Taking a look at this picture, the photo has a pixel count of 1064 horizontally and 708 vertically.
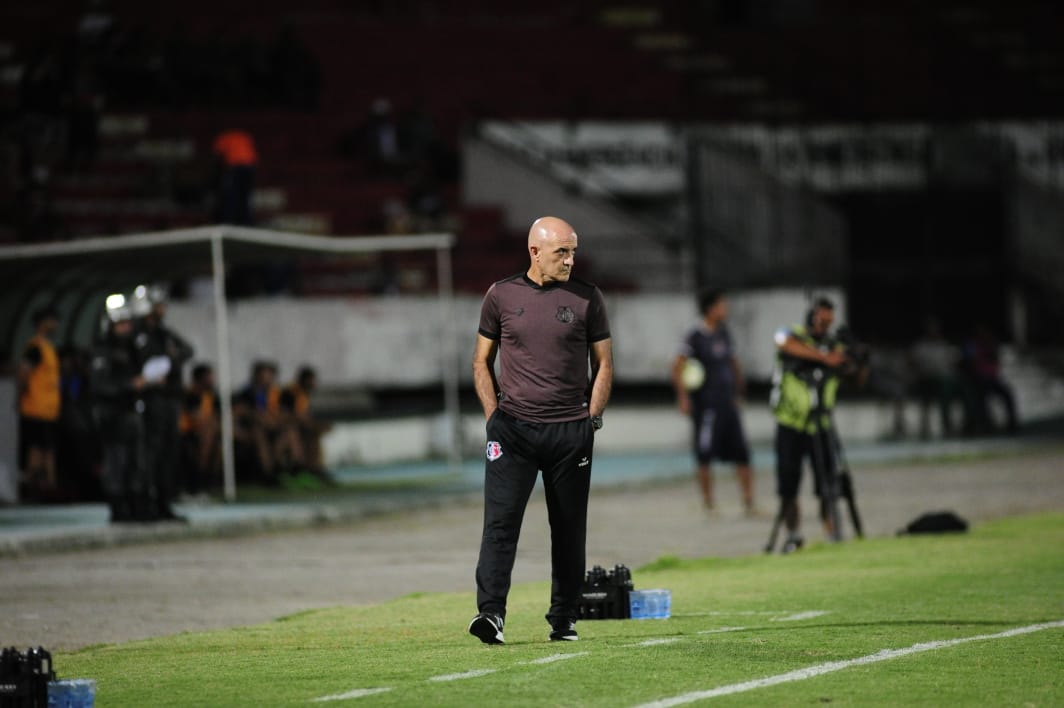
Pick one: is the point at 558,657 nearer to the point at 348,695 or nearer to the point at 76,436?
the point at 348,695

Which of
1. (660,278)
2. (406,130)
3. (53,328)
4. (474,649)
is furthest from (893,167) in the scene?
(474,649)

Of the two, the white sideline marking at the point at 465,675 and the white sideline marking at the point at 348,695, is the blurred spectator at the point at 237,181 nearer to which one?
the white sideline marking at the point at 465,675

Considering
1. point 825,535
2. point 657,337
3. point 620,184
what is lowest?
point 825,535

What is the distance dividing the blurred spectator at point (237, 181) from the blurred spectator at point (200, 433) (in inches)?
169

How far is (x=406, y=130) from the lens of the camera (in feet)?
109

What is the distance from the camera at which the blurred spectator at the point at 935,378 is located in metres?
31.2

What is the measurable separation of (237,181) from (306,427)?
4.18 metres

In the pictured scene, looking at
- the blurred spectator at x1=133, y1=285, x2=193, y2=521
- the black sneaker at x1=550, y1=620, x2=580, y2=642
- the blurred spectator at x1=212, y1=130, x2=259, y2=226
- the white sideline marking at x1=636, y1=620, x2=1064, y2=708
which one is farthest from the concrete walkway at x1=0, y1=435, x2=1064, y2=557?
the white sideline marking at x1=636, y1=620, x2=1064, y2=708

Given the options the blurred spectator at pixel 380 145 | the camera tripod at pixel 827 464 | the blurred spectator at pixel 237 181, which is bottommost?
the camera tripod at pixel 827 464

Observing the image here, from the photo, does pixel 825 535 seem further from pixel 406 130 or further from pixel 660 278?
pixel 406 130

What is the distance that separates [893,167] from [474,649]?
1068 inches

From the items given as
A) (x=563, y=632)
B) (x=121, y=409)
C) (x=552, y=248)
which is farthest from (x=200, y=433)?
(x=552, y=248)

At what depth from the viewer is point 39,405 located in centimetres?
2067

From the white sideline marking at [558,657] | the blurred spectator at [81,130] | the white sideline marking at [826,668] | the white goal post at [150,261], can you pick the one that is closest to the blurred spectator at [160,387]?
the white goal post at [150,261]
